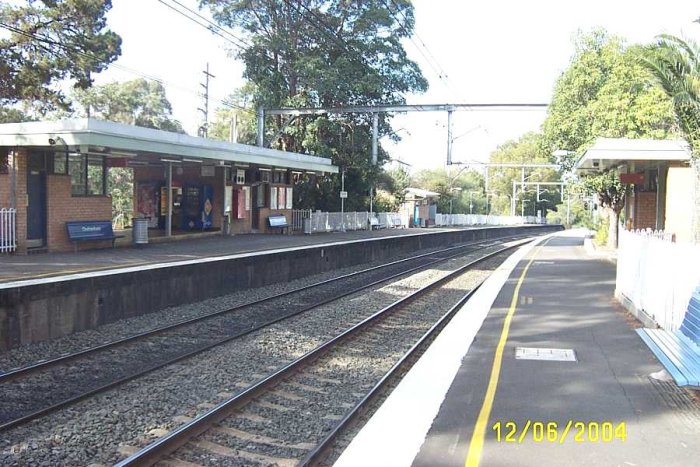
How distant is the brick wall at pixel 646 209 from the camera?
76.7ft

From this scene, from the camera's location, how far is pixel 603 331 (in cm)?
977

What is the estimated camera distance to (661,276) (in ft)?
29.4

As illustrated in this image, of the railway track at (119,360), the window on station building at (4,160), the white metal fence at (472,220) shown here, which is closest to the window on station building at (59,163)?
the window on station building at (4,160)

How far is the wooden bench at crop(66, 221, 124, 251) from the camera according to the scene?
665 inches

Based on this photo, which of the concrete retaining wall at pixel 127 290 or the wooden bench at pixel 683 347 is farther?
the concrete retaining wall at pixel 127 290

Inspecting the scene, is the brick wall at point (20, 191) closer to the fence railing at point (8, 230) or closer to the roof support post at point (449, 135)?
the fence railing at point (8, 230)

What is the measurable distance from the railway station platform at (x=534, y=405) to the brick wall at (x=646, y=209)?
14414 millimetres

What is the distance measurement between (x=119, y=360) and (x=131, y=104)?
181 ft

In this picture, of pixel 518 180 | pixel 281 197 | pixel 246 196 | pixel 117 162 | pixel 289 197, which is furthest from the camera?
pixel 518 180

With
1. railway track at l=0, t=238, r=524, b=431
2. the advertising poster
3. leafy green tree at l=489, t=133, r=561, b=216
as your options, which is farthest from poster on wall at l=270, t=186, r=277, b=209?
leafy green tree at l=489, t=133, r=561, b=216

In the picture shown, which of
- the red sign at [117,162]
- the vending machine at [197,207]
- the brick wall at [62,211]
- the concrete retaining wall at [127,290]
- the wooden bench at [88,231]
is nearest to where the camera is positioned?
the concrete retaining wall at [127,290]

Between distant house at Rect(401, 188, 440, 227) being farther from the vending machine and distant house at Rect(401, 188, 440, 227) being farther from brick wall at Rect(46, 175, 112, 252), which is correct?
brick wall at Rect(46, 175, 112, 252)

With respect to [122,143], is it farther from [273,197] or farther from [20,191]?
[273,197]

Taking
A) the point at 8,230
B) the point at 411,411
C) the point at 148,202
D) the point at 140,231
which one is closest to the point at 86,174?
the point at 140,231
